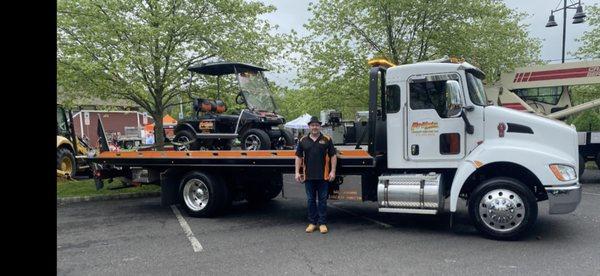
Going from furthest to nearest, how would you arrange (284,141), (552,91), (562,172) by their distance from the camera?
(552,91)
(284,141)
(562,172)

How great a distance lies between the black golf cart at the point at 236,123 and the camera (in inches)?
340

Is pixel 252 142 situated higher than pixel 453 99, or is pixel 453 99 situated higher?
pixel 453 99

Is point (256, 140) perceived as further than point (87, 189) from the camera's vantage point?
No

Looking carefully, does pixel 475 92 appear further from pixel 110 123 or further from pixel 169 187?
pixel 110 123

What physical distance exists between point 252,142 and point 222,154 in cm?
87

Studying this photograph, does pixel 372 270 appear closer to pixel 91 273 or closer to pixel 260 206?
pixel 91 273

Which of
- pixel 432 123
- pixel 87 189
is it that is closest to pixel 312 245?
pixel 432 123

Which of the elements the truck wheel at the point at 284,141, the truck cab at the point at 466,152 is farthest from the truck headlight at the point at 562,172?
the truck wheel at the point at 284,141

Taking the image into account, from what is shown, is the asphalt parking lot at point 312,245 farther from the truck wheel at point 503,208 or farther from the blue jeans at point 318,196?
the blue jeans at point 318,196

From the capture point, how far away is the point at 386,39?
1465 centimetres

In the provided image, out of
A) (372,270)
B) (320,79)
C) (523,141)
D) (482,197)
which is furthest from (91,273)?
(320,79)

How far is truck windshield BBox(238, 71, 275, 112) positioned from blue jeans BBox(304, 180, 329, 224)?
2.69 metres

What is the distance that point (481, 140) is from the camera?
6578 mm

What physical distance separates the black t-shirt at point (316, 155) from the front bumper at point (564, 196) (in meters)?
3.06
